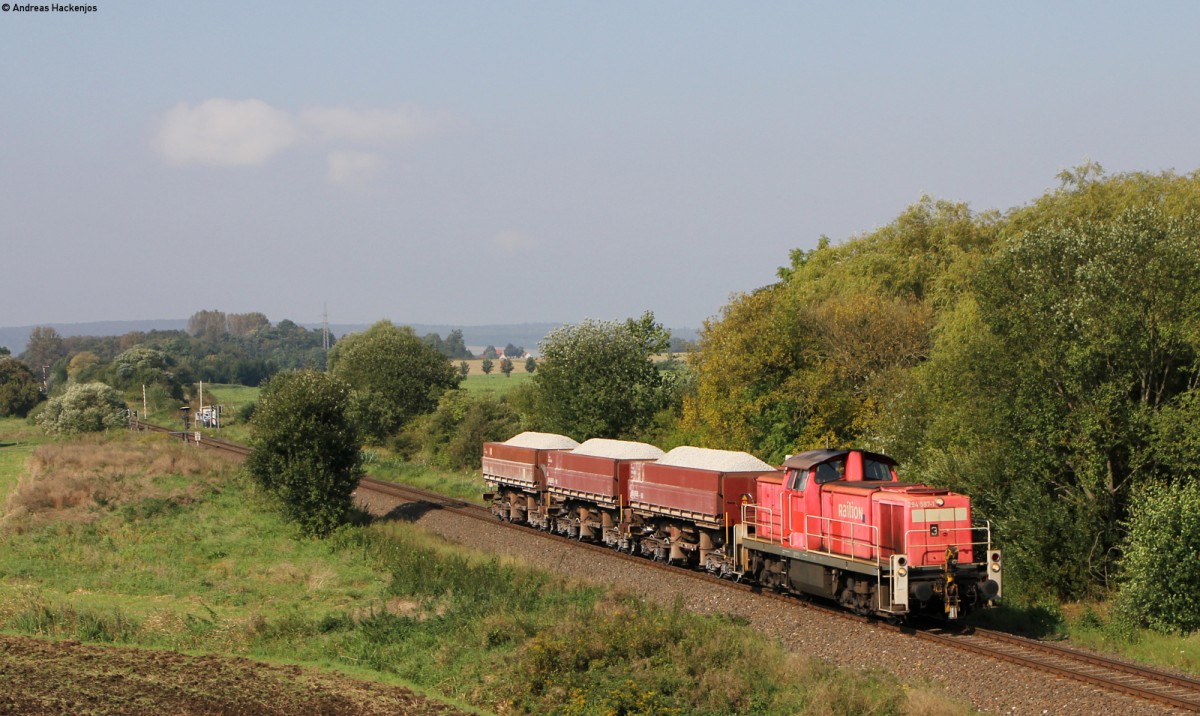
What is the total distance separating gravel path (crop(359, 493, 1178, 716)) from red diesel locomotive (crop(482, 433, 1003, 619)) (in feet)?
2.88

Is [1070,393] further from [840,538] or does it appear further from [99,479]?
[99,479]

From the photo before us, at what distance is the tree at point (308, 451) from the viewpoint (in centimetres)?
3862

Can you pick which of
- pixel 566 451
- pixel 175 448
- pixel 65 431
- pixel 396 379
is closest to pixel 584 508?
pixel 566 451

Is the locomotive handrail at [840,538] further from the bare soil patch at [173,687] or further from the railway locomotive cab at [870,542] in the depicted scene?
the bare soil patch at [173,687]

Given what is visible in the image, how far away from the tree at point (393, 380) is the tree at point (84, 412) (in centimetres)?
2117

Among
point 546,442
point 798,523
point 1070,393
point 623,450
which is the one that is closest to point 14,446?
point 546,442

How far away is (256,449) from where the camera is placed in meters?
40.1

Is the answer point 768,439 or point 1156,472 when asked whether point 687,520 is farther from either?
point 768,439

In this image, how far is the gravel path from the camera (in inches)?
642

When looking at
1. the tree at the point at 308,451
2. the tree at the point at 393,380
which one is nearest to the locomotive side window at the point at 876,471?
the tree at the point at 308,451

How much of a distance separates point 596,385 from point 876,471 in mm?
32882

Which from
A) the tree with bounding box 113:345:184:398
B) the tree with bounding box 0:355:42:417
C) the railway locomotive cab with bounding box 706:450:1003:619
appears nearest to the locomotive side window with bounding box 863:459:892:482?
the railway locomotive cab with bounding box 706:450:1003:619

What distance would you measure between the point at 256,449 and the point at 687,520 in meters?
19.6

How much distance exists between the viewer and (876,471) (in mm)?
23406
